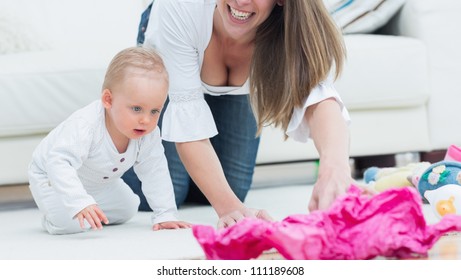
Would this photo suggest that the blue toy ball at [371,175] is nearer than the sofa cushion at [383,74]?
Yes

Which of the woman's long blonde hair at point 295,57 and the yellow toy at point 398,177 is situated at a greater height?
the woman's long blonde hair at point 295,57

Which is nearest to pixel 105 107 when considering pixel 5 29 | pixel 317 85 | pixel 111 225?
pixel 111 225

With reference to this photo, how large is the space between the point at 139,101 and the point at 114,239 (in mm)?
253

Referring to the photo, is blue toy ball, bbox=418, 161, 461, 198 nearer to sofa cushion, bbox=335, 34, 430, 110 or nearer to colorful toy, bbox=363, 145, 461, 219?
colorful toy, bbox=363, 145, 461, 219

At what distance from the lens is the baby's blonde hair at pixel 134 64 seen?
1502 millimetres

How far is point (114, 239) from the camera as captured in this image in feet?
4.78

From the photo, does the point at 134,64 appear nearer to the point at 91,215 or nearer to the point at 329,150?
the point at 91,215

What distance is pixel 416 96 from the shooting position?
233cm

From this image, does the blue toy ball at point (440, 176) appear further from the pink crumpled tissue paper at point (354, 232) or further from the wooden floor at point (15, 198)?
the wooden floor at point (15, 198)

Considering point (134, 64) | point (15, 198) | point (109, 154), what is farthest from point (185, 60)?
point (15, 198)

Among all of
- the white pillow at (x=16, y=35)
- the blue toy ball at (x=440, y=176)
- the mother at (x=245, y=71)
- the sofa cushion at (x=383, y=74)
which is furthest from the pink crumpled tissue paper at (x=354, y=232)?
the white pillow at (x=16, y=35)

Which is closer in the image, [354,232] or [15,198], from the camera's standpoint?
[354,232]

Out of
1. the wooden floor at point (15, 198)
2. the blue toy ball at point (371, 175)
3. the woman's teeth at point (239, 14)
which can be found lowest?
the wooden floor at point (15, 198)

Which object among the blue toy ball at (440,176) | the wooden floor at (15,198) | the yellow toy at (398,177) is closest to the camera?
the blue toy ball at (440,176)
